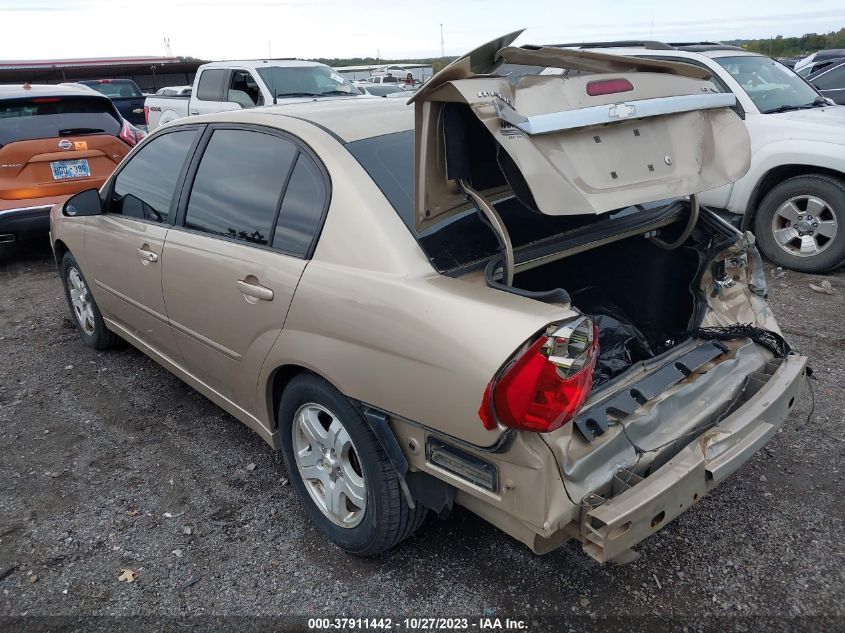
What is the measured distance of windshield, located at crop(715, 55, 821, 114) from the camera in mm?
6531

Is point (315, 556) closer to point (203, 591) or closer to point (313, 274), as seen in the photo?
point (203, 591)

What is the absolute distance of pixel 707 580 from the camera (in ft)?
8.32

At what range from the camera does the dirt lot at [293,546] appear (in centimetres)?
250

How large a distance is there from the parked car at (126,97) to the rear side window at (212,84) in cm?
695

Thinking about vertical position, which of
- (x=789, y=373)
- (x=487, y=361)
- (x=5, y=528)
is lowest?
(x=5, y=528)

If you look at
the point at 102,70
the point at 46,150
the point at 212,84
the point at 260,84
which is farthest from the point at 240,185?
the point at 102,70

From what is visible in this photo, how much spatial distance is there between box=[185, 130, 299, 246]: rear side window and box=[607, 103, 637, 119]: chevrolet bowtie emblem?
1254 millimetres

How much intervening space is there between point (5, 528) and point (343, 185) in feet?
7.13

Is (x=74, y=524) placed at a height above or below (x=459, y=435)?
below

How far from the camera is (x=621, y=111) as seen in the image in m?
2.31

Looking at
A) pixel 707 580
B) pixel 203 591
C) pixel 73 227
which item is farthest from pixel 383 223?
pixel 73 227

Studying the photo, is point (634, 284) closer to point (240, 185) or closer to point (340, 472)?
point (340, 472)

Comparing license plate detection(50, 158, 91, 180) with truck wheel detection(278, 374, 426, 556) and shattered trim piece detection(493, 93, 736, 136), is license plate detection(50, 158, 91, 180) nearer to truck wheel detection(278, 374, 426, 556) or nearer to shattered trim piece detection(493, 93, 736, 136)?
truck wheel detection(278, 374, 426, 556)

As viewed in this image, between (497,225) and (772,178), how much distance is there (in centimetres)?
502
